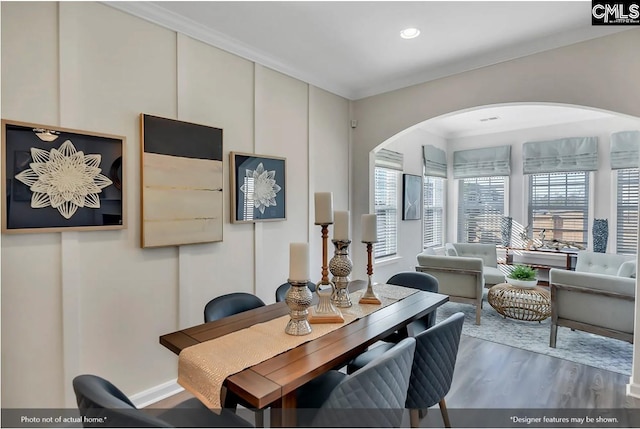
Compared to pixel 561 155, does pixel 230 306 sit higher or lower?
lower

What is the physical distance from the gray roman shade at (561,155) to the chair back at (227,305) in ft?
18.3

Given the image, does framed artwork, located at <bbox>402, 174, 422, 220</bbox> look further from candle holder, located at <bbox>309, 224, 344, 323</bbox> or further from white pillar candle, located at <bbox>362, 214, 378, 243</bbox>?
candle holder, located at <bbox>309, 224, 344, 323</bbox>

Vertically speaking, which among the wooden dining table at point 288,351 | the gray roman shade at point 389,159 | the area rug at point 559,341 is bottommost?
the area rug at point 559,341

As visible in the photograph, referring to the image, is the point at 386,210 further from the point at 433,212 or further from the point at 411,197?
the point at 433,212

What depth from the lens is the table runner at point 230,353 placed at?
4.32 ft

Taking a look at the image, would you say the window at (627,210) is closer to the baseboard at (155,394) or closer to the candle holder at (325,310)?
the candle holder at (325,310)

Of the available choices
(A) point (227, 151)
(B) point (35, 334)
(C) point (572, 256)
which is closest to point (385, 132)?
(A) point (227, 151)

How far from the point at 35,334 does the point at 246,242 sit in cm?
152

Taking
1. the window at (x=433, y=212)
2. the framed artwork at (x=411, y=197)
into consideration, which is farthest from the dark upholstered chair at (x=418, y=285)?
the window at (x=433, y=212)

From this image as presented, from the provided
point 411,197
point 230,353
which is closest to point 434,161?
point 411,197

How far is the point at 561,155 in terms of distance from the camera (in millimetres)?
5406

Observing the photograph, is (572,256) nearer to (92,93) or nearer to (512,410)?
(512,410)

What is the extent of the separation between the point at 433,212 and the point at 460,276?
7.78 feet

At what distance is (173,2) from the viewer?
2.21 metres
